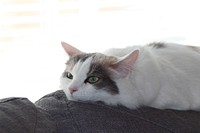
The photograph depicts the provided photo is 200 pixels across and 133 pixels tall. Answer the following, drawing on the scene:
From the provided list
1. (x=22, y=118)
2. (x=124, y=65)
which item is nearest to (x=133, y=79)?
(x=124, y=65)

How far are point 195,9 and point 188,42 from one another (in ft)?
0.76

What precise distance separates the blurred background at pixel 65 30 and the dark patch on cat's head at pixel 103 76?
1019 mm

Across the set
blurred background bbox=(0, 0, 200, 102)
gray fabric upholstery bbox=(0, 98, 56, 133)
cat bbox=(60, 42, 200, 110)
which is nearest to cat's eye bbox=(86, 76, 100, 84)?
cat bbox=(60, 42, 200, 110)

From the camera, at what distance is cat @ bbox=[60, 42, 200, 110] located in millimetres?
932

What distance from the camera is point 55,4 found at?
2039 millimetres

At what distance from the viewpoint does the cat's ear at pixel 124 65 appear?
36.3 inches

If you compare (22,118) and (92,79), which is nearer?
(22,118)

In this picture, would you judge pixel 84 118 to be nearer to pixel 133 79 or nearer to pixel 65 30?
pixel 133 79

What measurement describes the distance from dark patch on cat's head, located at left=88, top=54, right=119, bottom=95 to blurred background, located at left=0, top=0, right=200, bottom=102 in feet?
3.34

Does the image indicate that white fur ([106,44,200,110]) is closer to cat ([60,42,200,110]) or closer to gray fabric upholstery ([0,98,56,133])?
cat ([60,42,200,110])

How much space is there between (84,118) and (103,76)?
165mm

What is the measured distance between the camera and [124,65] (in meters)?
0.94

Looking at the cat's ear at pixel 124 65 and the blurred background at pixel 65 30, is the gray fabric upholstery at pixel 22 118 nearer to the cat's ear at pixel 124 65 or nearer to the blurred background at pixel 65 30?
the cat's ear at pixel 124 65

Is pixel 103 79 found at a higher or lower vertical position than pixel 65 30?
higher
